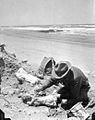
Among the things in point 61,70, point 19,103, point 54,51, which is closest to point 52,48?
point 54,51

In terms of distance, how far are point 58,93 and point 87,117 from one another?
0.53 meters

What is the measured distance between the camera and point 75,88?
1.75 meters

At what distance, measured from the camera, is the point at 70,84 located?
5.63ft

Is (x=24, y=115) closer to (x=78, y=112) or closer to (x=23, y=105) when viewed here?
(x=23, y=105)

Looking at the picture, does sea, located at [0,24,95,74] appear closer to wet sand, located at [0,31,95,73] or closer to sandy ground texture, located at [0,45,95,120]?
wet sand, located at [0,31,95,73]

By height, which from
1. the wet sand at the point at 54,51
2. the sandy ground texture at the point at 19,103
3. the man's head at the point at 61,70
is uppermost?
the wet sand at the point at 54,51

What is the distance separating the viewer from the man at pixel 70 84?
153 cm

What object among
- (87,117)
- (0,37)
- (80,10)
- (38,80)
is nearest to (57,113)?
(87,117)

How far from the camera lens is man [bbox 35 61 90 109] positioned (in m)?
1.53

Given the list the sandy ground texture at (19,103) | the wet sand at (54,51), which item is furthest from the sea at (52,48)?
the sandy ground texture at (19,103)

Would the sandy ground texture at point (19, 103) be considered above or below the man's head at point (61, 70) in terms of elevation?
below

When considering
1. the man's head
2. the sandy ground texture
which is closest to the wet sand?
the sandy ground texture

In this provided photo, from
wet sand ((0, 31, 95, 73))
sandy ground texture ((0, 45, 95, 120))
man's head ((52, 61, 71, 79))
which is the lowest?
sandy ground texture ((0, 45, 95, 120))

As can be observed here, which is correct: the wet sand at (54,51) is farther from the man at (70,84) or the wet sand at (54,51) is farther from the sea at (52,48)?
the man at (70,84)
